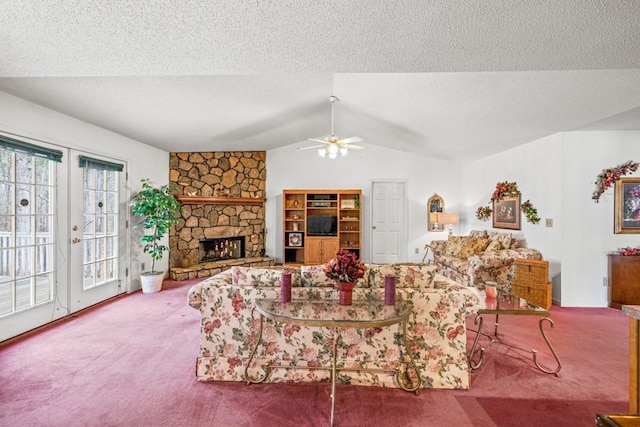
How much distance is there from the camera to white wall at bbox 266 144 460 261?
6820 millimetres

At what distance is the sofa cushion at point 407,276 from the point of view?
2.35 m

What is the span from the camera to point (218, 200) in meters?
6.09

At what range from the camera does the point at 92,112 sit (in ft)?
11.7

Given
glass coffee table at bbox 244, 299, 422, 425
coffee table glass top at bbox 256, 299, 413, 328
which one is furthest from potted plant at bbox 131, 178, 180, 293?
coffee table glass top at bbox 256, 299, 413, 328

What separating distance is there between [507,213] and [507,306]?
10.8ft

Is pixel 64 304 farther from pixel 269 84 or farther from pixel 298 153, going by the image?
pixel 298 153

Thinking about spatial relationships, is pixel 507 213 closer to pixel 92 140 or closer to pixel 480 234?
pixel 480 234

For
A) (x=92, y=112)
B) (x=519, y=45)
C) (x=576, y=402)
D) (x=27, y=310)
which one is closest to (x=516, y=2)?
(x=519, y=45)

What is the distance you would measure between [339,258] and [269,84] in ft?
7.87

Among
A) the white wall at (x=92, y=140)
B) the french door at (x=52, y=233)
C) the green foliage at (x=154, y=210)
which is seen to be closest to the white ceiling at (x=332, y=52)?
the white wall at (x=92, y=140)

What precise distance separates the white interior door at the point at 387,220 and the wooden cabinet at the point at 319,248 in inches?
38.8

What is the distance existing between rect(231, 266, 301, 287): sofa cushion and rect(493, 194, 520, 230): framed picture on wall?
429 centimetres

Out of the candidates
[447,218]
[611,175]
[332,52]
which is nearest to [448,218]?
[447,218]

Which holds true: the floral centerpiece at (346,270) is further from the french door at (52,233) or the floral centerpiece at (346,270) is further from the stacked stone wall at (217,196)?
the stacked stone wall at (217,196)
